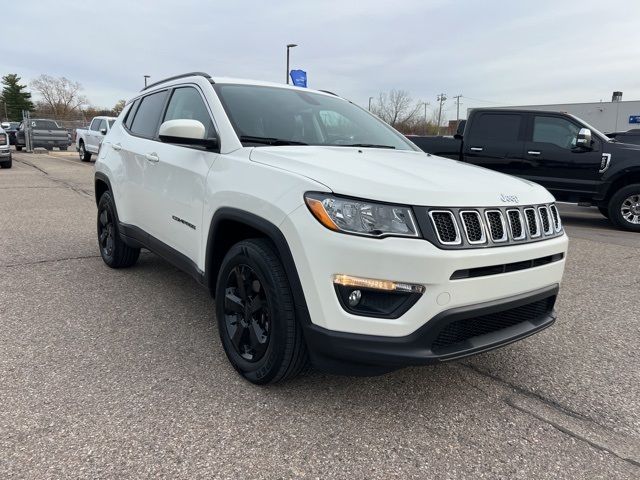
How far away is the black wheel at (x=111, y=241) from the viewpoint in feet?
15.8

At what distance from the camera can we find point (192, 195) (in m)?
3.23

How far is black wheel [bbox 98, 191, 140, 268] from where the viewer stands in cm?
482

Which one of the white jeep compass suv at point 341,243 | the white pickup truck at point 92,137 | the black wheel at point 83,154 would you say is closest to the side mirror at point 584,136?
the white jeep compass suv at point 341,243

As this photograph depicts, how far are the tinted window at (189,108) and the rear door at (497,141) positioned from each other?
264 inches

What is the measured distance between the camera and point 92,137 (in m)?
20.0

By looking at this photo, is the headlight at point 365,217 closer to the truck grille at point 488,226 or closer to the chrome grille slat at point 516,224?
the truck grille at point 488,226

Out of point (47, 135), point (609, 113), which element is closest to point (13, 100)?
point (47, 135)

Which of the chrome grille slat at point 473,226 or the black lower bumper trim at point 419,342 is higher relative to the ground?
the chrome grille slat at point 473,226

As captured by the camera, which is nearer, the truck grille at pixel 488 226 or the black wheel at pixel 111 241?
the truck grille at pixel 488 226

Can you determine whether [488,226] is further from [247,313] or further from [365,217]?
[247,313]

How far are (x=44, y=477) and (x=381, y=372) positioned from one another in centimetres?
148

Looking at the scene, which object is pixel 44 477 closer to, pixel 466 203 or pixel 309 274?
pixel 309 274

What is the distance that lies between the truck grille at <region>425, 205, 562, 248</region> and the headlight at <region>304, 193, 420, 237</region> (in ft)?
0.36

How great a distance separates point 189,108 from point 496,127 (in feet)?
23.5
